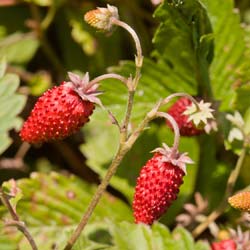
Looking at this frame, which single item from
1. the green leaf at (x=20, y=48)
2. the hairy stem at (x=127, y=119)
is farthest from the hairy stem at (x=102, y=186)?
the green leaf at (x=20, y=48)

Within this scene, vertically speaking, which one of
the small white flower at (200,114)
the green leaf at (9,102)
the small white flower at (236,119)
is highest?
the small white flower at (200,114)

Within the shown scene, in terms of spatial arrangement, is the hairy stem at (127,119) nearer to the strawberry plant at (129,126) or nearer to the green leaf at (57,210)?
the strawberry plant at (129,126)

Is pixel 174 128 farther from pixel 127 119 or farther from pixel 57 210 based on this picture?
pixel 57 210

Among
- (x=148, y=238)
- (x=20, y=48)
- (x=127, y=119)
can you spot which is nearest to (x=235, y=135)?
(x=148, y=238)

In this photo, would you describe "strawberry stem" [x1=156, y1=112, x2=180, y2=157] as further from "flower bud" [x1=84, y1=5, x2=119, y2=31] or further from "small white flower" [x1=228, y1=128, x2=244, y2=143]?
"small white flower" [x1=228, y1=128, x2=244, y2=143]

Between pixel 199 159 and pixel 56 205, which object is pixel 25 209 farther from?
pixel 199 159
